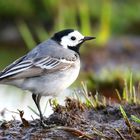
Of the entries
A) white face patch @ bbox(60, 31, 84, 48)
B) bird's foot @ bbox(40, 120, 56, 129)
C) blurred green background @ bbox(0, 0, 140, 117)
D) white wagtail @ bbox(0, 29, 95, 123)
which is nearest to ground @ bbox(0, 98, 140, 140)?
bird's foot @ bbox(40, 120, 56, 129)

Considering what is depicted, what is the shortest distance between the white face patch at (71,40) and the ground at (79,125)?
91 centimetres

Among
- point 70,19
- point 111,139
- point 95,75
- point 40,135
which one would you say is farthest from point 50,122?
point 70,19

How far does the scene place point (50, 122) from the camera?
24.6 ft

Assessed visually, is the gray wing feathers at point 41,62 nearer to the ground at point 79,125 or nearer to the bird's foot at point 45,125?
the ground at point 79,125

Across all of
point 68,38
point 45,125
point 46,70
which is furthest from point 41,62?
point 45,125

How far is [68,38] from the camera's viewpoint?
28.1 ft

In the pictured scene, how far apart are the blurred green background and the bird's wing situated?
205 inches

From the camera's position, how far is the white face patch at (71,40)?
854 centimetres

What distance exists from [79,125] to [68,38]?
1577mm

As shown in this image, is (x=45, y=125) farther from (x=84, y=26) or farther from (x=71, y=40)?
(x=84, y=26)

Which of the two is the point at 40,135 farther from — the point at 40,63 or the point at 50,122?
the point at 40,63

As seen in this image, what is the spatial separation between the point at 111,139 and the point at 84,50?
8.01 meters

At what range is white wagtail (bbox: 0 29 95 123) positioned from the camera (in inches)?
305

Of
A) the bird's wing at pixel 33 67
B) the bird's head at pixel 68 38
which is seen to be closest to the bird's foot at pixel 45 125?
the bird's wing at pixel 33 67
